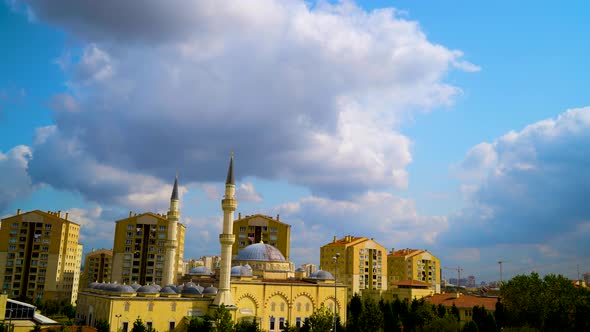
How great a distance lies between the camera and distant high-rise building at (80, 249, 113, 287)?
94.1 m

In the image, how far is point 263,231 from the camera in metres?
87.7

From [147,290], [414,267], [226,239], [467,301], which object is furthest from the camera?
[414,267]

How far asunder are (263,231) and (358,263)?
2038 centimetres

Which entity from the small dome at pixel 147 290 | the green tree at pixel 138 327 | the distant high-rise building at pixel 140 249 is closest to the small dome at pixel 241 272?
the small dome at pixel 147 290

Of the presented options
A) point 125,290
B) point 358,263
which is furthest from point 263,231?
point 125,290

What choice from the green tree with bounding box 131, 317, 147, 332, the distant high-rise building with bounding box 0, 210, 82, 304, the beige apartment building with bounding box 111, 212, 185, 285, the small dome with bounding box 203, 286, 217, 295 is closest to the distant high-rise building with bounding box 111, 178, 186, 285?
the beige apartment building with bounding box 111, 212, 185, 285

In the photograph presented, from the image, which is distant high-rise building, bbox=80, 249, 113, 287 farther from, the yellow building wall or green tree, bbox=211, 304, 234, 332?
green tree, bbox=211, 304, 234, 332

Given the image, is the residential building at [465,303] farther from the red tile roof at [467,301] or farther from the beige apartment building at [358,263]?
the beige apartment building at [358,263]

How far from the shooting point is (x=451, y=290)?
11994 cm

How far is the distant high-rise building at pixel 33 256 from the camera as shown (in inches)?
3127

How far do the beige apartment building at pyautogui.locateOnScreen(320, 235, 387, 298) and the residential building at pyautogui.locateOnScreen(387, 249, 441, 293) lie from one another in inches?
370

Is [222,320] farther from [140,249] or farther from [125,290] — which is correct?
[140,249]

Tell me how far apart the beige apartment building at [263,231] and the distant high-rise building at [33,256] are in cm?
2871

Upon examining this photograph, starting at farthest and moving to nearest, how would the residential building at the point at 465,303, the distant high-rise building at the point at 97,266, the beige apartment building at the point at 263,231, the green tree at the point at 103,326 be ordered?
the distant high-rise building at the point at 97,266 < the beige apartment building at the point at 263,231 < the residential building at the point at 465,303 < the green tree at the point at 103,326
